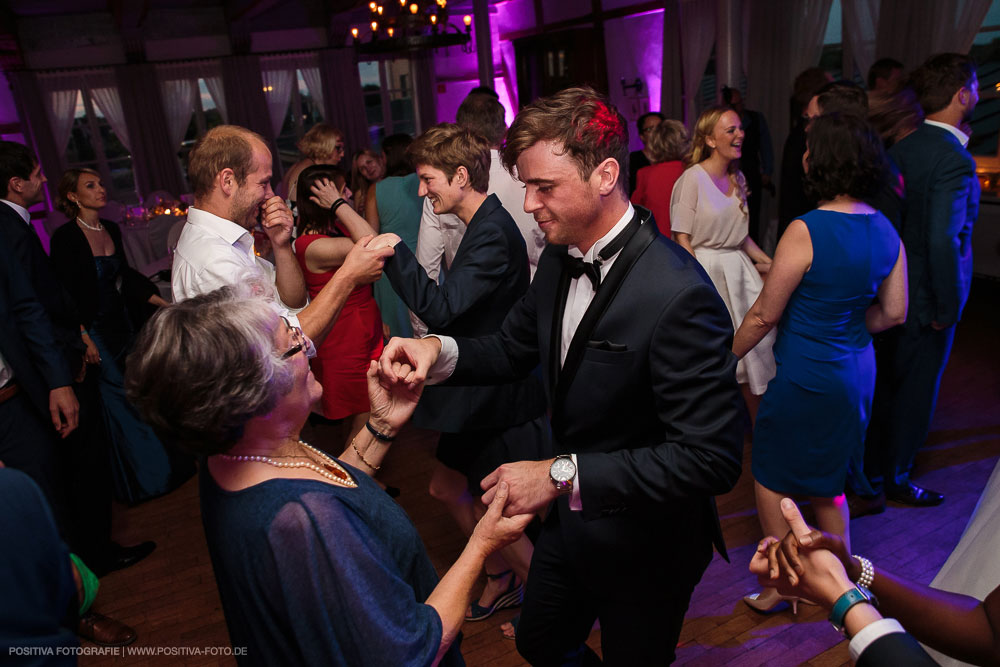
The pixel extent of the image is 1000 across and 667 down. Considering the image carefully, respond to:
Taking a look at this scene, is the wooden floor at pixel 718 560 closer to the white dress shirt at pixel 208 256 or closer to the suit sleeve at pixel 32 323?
the suit sleeve at pixel 32 323

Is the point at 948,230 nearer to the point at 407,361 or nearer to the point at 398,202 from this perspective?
the point at 407,361

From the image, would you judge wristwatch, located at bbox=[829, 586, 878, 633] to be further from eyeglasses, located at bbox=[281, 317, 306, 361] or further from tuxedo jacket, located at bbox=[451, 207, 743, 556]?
eyeglasses, located at bbox=[281, 317, 306, 361]

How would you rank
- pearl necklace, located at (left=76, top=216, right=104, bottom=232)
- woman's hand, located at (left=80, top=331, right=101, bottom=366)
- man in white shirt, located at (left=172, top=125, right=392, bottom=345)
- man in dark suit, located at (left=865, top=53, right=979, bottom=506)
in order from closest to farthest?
man in white shirt, located at (left=172, top=125, right=392, bottom=345), man in dark suit, located at (left=865, top=53, right=979, bottom=506), woman's hand, located at (left=80, top=331, right=101, bottom=366), pearl necklace, located at (left=76, top=216, right=104, bottom=232)

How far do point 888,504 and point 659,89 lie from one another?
871 cm

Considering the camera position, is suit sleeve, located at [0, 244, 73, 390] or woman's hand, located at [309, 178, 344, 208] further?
woman's hand, located at [309, 178, 344, 208]

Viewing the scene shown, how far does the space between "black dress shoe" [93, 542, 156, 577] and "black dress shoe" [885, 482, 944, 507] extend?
3387 millimetres

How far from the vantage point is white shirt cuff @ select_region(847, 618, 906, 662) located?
0.94 meters

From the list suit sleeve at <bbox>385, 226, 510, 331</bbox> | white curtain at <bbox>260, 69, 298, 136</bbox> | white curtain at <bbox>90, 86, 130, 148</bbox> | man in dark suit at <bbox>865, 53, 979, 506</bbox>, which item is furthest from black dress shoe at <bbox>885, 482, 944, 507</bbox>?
white curtain at <bbox>90, 86, 130, 148</bbox>

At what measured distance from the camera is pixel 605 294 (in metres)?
1.48

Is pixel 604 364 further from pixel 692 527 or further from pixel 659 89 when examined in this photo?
pixel 659 89

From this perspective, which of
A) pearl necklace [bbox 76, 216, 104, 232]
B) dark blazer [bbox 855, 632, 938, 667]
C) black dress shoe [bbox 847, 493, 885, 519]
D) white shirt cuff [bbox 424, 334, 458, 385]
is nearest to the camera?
dark blazer [bbox 855, 632, 938, 667]

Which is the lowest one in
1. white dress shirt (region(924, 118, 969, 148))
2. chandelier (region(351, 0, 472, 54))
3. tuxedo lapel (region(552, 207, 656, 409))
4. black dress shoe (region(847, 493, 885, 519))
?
black dress shoe (region(847, 493, 885, 519))

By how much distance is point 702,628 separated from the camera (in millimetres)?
2416

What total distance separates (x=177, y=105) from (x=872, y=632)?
13.6m
